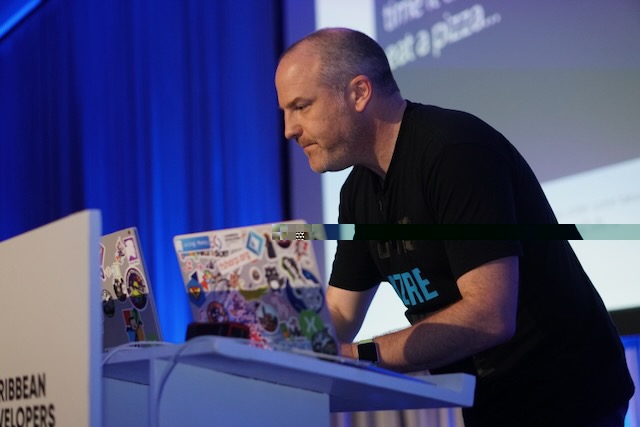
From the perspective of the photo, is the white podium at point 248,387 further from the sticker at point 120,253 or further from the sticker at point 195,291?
the sticker at point 120,253

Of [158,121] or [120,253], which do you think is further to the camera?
[158,121]

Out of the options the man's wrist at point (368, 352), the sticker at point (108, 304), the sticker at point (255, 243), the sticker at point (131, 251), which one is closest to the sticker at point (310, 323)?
the sticker at point (255, 243)

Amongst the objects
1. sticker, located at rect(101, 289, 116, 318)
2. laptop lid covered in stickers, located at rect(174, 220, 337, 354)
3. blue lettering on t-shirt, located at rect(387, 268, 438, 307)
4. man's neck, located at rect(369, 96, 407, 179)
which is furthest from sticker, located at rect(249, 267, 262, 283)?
man's neck, located at rect(369, 96, 407, 179)

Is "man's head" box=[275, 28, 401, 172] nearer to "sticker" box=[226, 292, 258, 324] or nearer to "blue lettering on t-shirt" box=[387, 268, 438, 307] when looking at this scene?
"blue lettering on t-shirt" box=[387, 268, 438, 307]

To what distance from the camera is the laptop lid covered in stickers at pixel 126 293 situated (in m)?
1.63

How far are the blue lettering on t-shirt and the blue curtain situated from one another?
2.19m

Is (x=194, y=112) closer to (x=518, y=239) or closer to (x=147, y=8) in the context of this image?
(x=147, y=8)

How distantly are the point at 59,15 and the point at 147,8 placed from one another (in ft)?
3.42

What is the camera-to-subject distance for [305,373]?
127 cm

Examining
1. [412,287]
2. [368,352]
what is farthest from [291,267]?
[412,287]

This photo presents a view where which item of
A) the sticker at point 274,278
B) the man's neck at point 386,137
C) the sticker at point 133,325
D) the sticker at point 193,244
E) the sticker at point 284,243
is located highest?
the man's neck at point 386,137

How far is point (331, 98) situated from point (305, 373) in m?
0.91

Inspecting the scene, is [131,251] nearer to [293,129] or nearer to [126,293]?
[126,293]

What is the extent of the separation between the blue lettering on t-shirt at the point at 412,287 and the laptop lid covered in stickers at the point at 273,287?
1.94 ft
